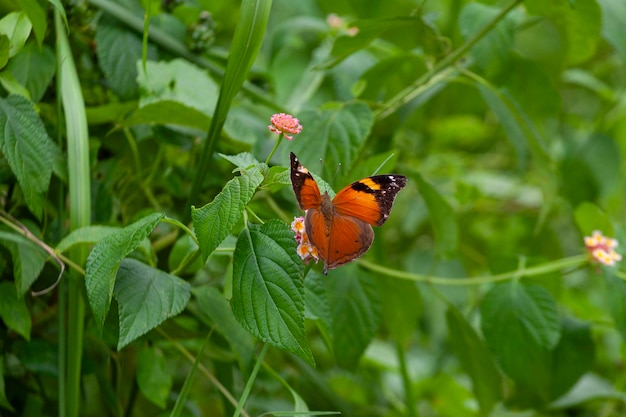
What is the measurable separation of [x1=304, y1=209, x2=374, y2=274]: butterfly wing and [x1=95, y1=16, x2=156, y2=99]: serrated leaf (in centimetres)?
36

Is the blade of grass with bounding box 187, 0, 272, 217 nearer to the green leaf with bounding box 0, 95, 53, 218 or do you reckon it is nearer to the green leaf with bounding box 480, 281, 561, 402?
the green leaf with bounding box 0, 95, 53, 218

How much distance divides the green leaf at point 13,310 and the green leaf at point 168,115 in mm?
199

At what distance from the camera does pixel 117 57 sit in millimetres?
760

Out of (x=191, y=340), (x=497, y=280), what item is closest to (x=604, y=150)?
(x=497, y=280)

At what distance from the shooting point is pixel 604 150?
119 cm

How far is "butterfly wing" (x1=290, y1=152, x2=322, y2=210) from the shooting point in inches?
18.4

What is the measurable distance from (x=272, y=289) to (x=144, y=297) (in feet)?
0.33

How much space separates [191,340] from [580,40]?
2.05 ft

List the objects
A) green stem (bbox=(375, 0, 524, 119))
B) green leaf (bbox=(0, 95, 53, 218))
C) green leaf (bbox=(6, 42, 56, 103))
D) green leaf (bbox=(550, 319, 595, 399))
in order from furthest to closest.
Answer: green leaf (bbox=(550, 319, 595, 399))
green stem (bbox=(375, 0, 524, 119))
green leaf (bbox=(6, 42, 56, 103))
green leaf (bbox=(0, 95, 53, 218))

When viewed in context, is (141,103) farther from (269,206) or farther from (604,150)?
(604,150)

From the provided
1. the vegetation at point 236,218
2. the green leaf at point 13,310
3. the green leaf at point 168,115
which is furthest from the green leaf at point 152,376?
the green leaf at point 168,115

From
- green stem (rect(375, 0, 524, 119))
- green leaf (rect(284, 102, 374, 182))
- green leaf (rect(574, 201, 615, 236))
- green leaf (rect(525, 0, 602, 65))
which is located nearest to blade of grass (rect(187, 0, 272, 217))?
green leaf (rect(284, 102, 374, 182))

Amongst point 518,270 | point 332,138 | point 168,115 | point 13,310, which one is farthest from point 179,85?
point 518,270

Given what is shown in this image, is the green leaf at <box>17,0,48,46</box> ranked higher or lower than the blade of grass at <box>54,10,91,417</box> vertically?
higher
